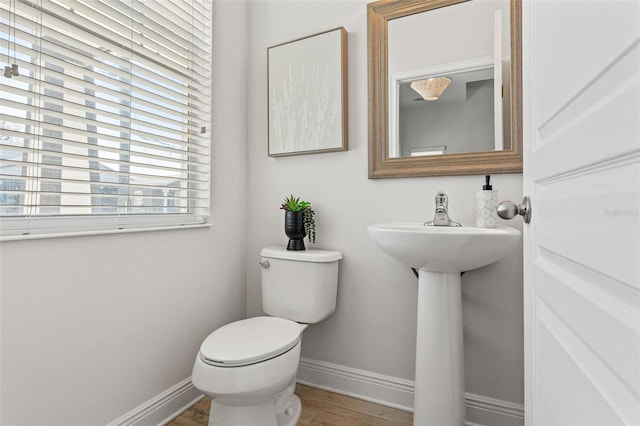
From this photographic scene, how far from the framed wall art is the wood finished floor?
1.24 meters

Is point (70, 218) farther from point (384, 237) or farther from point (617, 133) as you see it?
point (617, 133)

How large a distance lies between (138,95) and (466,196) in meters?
1.44

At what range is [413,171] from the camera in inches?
60.0

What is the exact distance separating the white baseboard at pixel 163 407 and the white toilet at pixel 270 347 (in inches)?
11.2

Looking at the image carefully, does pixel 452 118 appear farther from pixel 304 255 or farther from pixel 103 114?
pixel 103 114

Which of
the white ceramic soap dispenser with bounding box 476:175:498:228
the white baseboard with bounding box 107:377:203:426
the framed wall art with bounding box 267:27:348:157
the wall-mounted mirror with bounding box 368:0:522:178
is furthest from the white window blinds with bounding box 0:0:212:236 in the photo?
the white ceramic soap dispenser with bounding box 476:175:498:228

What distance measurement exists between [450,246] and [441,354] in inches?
17.6

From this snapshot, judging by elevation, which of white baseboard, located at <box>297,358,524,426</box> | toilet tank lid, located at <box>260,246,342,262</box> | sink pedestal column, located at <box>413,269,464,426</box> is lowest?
white baseboard, located at <box>297,358,524,426</box>

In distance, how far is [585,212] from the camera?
0.45 meters

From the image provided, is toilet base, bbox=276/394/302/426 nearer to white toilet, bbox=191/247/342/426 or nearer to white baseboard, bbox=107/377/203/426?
white toilet, bbox=191/247/342/426

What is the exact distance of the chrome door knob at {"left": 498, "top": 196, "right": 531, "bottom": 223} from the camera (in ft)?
2.42

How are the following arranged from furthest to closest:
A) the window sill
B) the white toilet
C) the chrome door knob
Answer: the white toilet
the window sill
the chrome door knob

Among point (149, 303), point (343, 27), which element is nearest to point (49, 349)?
point (149, 303)

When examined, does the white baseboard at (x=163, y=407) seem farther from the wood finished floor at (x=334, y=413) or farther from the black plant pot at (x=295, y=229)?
the black plant pot at (x=295, y=229)
